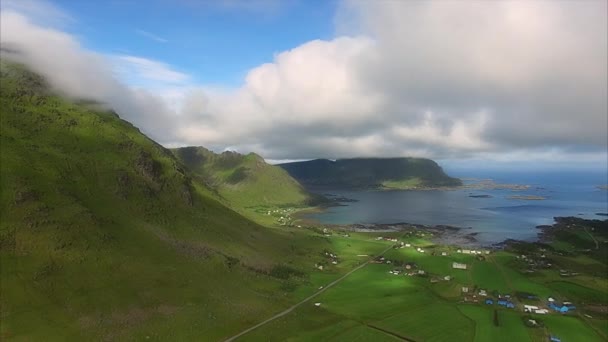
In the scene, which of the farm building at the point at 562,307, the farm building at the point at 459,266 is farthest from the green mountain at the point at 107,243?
the farm building at the point at 562,307

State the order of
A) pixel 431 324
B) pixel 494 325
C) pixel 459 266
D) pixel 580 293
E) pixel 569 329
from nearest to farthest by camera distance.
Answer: pixel 431 324 → pixel 569 329 → pixel 494 325 → pixel 580 293 → pixel 459 266

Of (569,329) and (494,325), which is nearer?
(569,329)

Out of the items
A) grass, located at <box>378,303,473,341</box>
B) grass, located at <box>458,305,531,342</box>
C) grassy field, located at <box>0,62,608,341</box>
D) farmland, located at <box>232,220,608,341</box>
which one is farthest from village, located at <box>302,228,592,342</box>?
grass, located at <box>378,303,473,341</box>

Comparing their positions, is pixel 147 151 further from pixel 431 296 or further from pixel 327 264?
pixel 431 296

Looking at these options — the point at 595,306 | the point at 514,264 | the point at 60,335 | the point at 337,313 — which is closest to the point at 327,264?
the point at 337,313

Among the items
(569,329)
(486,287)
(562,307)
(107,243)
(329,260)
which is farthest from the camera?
(329,260)

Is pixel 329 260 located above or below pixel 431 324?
above

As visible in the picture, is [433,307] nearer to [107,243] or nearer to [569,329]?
[569,329]

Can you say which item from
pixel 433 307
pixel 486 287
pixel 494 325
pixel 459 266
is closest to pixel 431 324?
pixel 433 307
